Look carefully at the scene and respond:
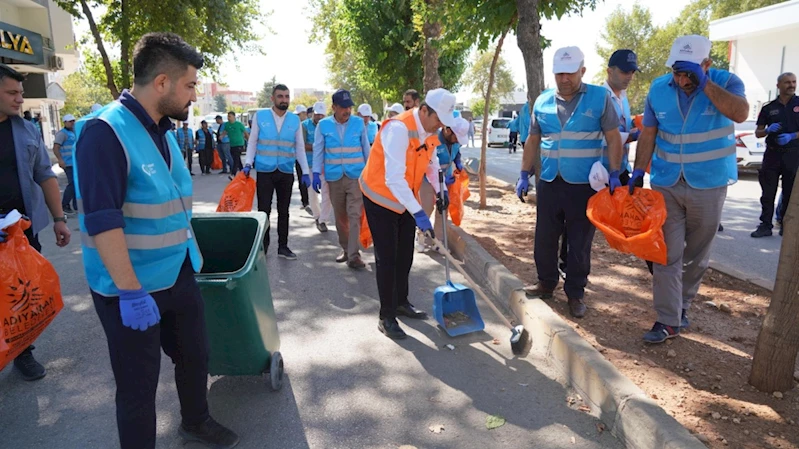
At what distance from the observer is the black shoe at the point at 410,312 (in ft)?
15.6

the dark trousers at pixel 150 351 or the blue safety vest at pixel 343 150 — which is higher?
the blue safety vest at pixel 343 150

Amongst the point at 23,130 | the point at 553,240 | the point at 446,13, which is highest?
the point at 446,13

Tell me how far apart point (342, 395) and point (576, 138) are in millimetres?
2578

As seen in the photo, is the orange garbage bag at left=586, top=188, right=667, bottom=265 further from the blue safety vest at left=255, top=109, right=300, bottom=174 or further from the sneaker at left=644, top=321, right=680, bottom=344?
the blue safety vest at left=255, top=109, right=300, bottom=174

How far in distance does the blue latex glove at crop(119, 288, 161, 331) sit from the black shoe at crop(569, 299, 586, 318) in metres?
3.23

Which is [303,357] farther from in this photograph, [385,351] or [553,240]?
[553,240]

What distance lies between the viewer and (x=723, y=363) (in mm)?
3557

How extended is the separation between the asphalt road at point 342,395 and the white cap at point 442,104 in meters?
1.66

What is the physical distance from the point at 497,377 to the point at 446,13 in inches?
255

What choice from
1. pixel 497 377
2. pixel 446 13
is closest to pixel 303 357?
pixel 497 377

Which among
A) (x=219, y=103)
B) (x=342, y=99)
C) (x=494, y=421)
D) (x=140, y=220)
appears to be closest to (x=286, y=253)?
(x=342, y=99)

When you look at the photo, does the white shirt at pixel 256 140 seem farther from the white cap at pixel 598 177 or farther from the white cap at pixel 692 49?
the white cap at pixel 692 49

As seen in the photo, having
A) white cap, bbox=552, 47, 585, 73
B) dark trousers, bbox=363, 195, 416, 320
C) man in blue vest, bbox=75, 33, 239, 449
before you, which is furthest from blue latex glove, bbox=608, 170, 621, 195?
man in blue vest, bbox=75, 33, 239, 449

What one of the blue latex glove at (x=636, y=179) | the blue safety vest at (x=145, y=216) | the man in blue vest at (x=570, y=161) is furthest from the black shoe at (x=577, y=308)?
the blue safety vest at (x=145, y=216)
